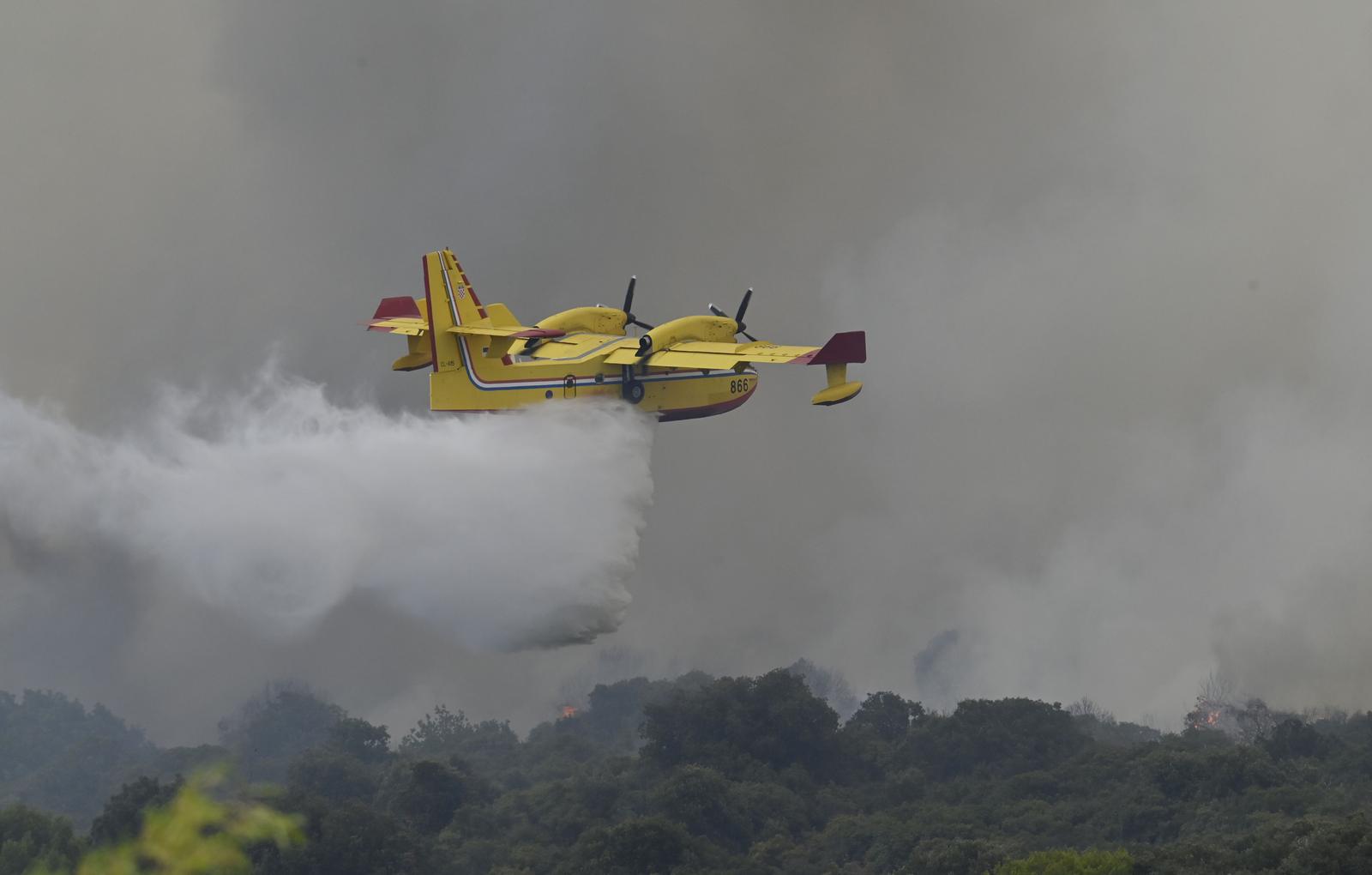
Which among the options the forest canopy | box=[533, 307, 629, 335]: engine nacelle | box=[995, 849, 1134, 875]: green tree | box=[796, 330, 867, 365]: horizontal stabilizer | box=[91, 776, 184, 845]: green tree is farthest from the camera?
box=[91, 776, 184, 845]: green tree

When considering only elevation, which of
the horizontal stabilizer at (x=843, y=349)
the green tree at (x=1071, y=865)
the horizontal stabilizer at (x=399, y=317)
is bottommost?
the green tree at (x=1071, y=865)

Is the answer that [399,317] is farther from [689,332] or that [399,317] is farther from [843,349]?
[843,349]

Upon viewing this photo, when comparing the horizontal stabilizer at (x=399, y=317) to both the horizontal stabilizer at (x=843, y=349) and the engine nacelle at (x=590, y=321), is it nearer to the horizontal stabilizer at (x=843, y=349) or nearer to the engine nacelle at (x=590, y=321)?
the engine nacelle at (x=590, y=321)

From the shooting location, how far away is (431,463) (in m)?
45.8

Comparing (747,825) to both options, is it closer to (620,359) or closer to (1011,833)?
(1011,833)

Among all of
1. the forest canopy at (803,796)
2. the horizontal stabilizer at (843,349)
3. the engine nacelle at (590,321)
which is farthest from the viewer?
the forest canopy at (803,796)

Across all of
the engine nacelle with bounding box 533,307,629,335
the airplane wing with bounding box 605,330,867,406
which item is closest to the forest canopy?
the airplane wing with bounding box 605,330,867,406

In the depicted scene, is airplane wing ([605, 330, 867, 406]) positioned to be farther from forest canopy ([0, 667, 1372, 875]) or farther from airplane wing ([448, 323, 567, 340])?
forest canopy ([0, 667, 1372, 875])

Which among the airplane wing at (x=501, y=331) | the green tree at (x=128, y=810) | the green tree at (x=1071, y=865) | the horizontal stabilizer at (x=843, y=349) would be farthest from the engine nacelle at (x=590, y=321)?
the green tree at (x=128, y=810)

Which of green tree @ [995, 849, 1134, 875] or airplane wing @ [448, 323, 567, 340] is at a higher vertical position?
airplane wing @ [448, 323, 567, 340]

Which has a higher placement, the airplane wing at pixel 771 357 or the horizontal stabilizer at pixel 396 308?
the horizontal stabilizer at pixel 396 308

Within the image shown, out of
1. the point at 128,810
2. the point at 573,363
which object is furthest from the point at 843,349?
the point at 128,810

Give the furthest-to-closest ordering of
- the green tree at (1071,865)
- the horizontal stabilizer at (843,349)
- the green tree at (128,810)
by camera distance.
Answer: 1. the green tree at (128,810)
2. the green tree at (1071,865)
3. the horizontal stabilizer at (843,349)

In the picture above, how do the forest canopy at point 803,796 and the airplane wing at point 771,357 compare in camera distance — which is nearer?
the airplane wing at point 771,357
